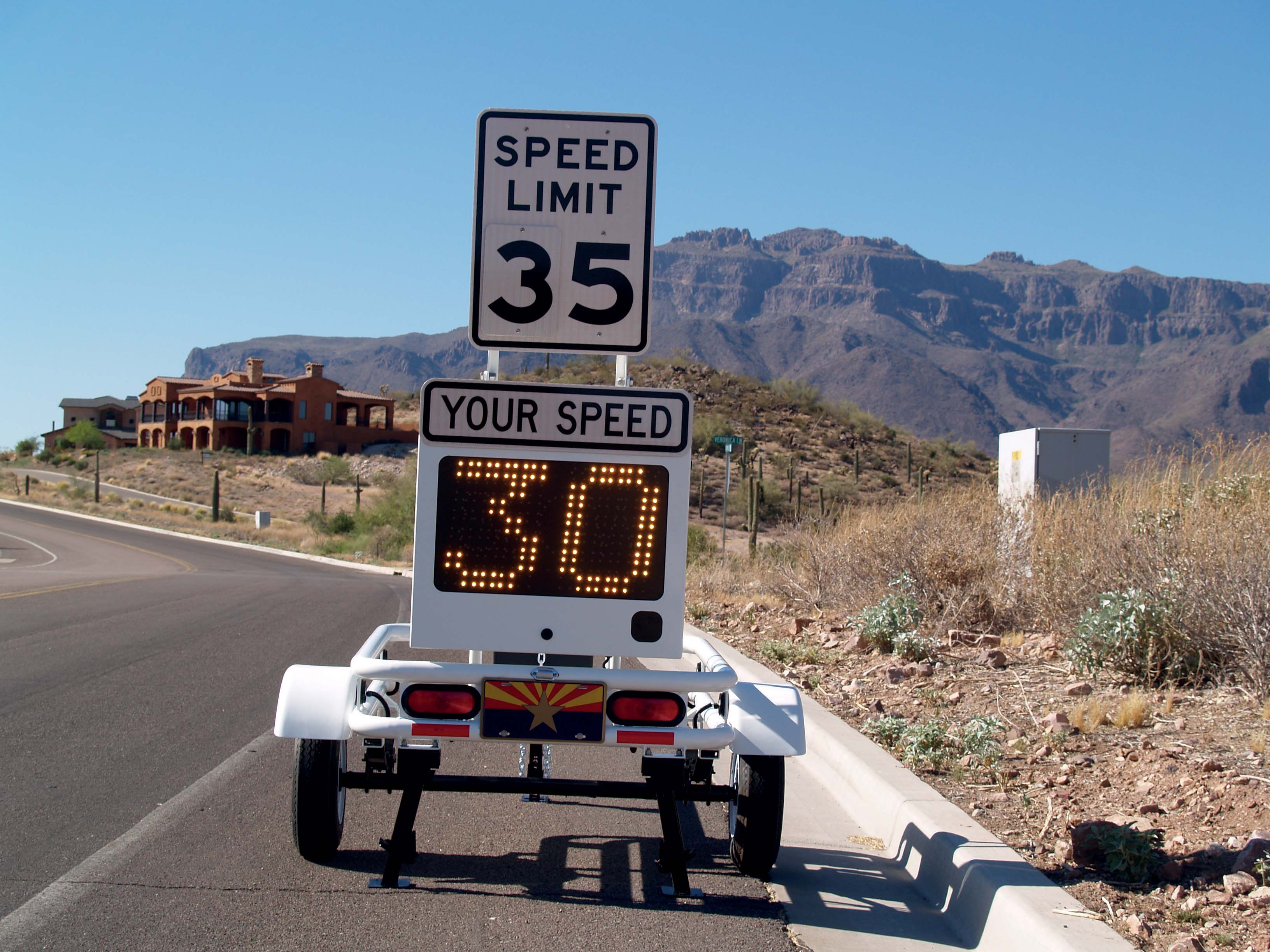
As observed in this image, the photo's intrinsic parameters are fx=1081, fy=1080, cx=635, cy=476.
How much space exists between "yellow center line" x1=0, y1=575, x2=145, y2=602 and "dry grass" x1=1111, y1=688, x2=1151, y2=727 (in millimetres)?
15758

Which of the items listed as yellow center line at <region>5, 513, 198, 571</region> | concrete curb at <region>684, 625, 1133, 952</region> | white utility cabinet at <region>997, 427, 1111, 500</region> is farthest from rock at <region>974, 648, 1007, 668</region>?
yellow center line at <region>5, 513, 198, 571</region>

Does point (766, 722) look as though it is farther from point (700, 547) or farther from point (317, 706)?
point (700, 547)

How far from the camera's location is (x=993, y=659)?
352 inches

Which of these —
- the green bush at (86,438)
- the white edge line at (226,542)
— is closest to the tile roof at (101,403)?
the green bush at (86,438)

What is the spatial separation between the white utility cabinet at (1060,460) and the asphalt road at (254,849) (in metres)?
6.96

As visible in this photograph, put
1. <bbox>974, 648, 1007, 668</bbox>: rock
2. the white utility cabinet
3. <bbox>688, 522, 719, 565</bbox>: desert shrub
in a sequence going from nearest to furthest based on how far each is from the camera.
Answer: <bbox>974, 648, 1007, 668</bbox>: rock
the white utility cabinet
<bbox>688, 522, 719, 565</bbox>: desert shrub

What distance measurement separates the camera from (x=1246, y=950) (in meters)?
3.73

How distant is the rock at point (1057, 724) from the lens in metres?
6.69

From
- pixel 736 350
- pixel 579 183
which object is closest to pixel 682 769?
pixel 579 183

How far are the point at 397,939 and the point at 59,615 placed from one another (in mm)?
12285

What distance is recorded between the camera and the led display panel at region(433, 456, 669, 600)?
434cm

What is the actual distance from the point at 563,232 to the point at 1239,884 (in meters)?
3.81

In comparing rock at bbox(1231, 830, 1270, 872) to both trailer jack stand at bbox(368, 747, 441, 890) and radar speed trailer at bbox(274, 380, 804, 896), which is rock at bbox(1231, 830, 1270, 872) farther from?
trailer jack stand at bbox(368, 747, 441, 890)

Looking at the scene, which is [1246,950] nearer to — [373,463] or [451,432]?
[451,432]
